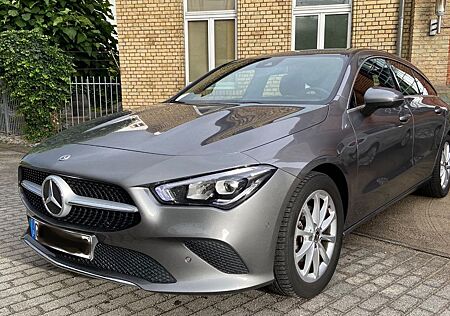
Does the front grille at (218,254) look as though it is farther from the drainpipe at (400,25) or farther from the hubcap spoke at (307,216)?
the drainpipe at (400,25)

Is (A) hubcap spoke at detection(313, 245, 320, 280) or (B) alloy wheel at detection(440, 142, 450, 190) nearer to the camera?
(A) hubcap spoke at detection(313, 245, 320, 280)

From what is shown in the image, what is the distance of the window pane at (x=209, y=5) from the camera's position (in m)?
9.42

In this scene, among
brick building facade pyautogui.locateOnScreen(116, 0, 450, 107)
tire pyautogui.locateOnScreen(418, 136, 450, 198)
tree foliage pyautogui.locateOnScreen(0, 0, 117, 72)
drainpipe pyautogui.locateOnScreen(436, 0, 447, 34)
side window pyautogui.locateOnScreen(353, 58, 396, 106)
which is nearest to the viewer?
side window pyautogui.locateOnScreen(353, 58, 396, 106)

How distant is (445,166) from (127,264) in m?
4.08

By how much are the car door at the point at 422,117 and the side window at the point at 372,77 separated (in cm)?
21

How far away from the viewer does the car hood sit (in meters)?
2.50

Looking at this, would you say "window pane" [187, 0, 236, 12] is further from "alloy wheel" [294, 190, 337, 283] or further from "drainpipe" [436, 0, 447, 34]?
"alloy wheel" [294, 190, 337, 283]

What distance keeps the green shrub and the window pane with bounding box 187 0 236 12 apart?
2.85 metres

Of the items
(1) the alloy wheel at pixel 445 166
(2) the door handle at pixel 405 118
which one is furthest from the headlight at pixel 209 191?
(1) the alloy wheel at pixel 445 166

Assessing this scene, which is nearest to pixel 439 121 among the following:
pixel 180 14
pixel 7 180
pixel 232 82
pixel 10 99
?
pixel 232 82

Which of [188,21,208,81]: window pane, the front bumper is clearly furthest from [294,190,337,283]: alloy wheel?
[188,21,208,81]: window pane

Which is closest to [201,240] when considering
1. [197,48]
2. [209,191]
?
[209,191]

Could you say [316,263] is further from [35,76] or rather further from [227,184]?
[35,76]

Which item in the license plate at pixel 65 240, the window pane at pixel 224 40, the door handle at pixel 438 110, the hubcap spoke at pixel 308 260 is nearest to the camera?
the license plate at pixel 65 240
